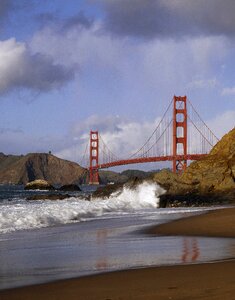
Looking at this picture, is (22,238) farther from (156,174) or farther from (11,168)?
(11,168)

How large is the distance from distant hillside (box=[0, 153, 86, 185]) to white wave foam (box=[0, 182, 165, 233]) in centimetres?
12732

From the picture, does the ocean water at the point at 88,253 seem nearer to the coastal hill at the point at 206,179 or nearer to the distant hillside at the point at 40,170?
the coastal hill at the point at 206,179

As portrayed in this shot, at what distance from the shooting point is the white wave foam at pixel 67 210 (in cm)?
1494

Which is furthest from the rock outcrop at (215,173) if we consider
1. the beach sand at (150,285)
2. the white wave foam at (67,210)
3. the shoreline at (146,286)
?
the shoreline at (146,286)

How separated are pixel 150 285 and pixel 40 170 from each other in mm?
166512

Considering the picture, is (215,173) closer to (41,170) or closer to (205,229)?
(205,229)

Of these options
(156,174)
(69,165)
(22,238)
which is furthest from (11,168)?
(22,238)

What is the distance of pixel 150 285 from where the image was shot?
4992 millimetres

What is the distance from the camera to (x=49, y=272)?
6.14 m

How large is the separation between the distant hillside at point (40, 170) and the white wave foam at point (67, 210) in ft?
418

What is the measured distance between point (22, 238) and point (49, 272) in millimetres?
4758

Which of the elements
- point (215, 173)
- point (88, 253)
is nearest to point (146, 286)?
point (88, 253)

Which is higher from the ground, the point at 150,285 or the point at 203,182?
the point at 203,182

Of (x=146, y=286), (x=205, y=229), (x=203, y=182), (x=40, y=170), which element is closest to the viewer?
(x=146, y=286)
